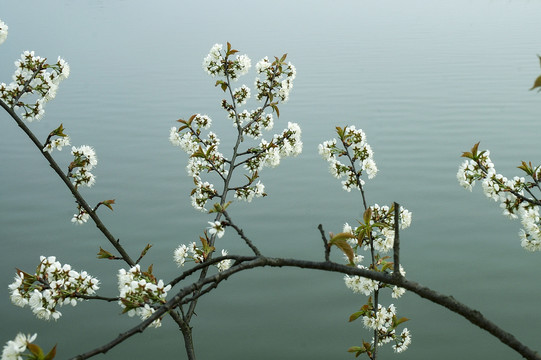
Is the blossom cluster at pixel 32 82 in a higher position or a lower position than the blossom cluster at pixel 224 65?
lower

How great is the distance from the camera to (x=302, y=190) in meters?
8.58

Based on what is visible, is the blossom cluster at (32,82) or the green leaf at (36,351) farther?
the blossom cluster at (32,82)

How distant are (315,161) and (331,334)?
4779mm

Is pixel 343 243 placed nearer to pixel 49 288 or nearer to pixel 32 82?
pixel 49 288

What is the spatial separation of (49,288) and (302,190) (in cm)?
630

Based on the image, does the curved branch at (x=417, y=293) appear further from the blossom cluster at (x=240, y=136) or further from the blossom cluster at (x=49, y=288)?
the blossom cluster at (x=240, y=136)

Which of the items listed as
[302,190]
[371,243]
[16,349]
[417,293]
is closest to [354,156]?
[371,243]

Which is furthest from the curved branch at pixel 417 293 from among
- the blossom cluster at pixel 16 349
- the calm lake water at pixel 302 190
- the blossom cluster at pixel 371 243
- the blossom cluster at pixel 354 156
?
the calm lake water at pixel 302 190

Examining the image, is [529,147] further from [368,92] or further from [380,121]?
[368,92]

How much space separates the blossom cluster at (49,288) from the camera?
236 cm

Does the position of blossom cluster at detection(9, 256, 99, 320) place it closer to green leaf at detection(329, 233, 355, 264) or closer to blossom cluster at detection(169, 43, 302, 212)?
green leaf at detection(329, 233, 355, 264)

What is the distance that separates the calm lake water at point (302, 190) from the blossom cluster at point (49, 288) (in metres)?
2.79

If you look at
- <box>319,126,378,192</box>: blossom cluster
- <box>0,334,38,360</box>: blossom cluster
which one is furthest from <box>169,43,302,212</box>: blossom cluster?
<box>0,334,38,360</box>: blossom cluster

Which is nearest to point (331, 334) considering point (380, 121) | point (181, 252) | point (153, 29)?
point (181, 252)
